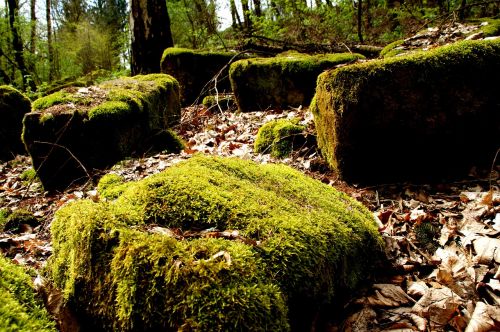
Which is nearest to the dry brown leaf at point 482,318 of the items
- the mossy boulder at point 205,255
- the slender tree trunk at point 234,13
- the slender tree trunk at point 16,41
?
the mossy boulder at point 205,255

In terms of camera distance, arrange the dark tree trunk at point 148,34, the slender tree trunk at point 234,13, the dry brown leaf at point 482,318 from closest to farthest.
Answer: the dry brown leaf at point 482,318
the dark tree trunk at point 148,34
the slender tree trunk at point 234,13

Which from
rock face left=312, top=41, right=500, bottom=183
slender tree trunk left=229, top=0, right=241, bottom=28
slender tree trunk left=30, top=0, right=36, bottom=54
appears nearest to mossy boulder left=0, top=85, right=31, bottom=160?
rock face left=312, top=41, right=500, bottom=183

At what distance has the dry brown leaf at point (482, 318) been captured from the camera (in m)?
1.94

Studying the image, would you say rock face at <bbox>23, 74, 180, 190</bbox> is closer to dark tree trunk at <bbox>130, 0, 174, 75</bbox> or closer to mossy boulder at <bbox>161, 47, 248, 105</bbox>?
mossy boulder at <bbox>161, 47, 248, 105</bbox>

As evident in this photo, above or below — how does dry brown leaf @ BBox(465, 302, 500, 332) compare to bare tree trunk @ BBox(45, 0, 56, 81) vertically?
below

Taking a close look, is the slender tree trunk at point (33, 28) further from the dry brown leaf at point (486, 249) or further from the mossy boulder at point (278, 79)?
the dry brown leaf at point (486, 249)

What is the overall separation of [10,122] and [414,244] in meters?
8.89

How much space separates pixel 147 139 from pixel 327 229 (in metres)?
4.49

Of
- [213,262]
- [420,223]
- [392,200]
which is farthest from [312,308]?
[392,200]

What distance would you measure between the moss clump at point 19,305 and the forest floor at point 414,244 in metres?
1.18

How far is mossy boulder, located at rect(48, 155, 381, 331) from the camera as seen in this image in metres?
1.47

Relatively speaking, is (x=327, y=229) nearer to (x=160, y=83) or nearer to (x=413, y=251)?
(x=413, y=251)

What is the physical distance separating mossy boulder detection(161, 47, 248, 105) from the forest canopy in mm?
1267

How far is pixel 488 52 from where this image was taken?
375 centimetres
